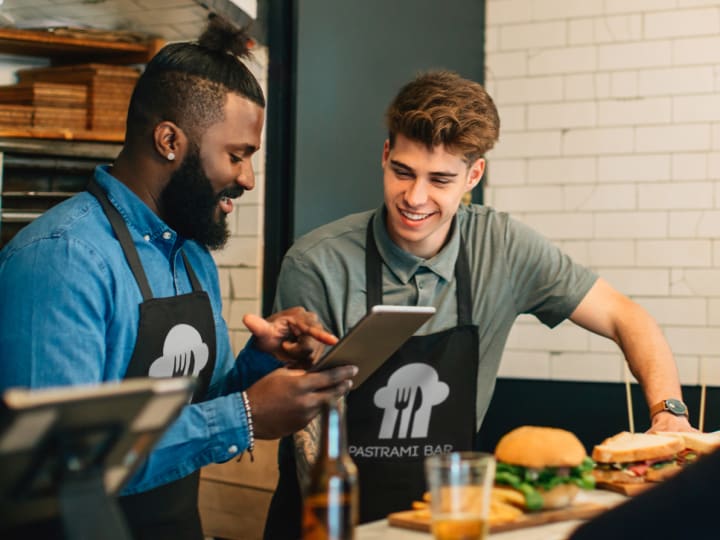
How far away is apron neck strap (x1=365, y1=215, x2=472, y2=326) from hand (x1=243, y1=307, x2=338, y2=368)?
461 millimetres

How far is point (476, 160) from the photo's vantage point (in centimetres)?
267

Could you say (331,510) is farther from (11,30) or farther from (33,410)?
(11,30)

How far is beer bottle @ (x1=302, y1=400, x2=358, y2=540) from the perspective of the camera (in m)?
1.13

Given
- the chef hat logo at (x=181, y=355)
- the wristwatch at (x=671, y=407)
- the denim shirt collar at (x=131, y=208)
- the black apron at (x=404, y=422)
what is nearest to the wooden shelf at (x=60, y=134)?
the black apron at (x=404, y=422)

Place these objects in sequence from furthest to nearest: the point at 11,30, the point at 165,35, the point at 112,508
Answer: the point at 165,35 < the point at 11,30 < the point at 112,508

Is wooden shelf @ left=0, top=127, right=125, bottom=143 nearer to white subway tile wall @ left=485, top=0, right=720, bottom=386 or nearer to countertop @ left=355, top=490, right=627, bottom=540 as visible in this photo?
white subway tile wall @ left=485, top=0, right=720, bottom=386

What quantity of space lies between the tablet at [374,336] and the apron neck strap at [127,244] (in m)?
0.43

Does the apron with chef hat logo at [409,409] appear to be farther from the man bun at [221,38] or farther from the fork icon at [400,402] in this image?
the man bun at [221,38]

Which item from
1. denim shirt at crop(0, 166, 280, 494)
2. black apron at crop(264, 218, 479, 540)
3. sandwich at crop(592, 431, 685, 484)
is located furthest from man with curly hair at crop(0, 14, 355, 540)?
sandwich at crop(592, 431, 685, 484)

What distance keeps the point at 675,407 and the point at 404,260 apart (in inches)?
32.1

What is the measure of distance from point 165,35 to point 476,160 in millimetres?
1633

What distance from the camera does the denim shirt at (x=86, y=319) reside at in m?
1.74

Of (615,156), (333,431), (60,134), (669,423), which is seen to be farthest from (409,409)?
(615,156)

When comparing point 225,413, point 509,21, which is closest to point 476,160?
point 225,413
